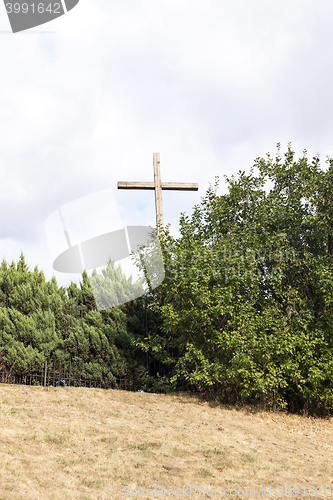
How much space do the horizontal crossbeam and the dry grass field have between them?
5188mm

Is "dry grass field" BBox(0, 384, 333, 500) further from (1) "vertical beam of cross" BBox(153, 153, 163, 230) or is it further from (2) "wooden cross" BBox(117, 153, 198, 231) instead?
(2) "wooden cross" BBox(117, 153, 198, 231)

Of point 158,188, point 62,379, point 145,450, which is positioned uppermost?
point 158,188

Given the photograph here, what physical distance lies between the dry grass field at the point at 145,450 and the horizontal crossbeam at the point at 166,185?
519cm

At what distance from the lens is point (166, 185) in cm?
1114

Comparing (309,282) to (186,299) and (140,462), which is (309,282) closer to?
(186,299)

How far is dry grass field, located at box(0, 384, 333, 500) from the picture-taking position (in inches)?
193

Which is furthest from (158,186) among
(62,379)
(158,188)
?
(62,379)

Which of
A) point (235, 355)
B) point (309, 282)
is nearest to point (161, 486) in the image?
point (235, 355)

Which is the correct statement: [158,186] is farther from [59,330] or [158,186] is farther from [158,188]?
[59,330]

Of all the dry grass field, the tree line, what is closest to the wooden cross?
the tree line

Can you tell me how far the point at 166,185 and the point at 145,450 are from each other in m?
6.87

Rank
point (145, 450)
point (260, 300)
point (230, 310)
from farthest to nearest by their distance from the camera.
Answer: point (260, 300)
point (230, 310)
point (145, 450)

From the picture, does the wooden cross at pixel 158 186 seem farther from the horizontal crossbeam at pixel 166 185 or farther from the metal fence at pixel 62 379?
the metal fence at pixel 62 379

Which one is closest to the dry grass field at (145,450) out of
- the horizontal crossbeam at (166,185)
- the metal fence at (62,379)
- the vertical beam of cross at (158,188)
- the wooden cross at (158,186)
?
the metal fence at (62,379)
